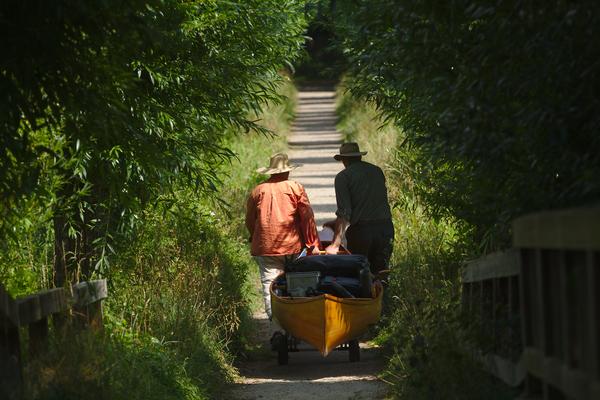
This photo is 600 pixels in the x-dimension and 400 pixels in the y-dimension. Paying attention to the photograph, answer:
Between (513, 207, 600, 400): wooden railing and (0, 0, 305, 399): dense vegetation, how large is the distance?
2562 millimetres

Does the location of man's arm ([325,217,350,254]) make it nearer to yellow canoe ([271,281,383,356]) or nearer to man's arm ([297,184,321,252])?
man's arm ([297,184,321,252])

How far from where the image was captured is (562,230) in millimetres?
4699

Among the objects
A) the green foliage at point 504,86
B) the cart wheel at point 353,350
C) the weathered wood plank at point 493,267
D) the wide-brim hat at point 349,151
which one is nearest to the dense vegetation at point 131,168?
the cart wheel at point 353,350

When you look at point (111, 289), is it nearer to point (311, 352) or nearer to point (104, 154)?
point (104, 154)

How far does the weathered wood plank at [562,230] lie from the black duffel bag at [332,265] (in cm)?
557

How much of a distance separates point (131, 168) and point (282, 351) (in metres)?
3.27

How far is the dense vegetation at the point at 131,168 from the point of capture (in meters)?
6.79

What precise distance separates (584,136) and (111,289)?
16.9ft

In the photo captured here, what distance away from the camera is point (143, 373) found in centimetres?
847

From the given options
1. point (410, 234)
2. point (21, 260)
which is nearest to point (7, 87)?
point (21, 260)

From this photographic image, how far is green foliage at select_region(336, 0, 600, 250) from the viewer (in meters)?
6.07

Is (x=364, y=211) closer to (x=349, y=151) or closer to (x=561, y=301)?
(x=349, y=151)

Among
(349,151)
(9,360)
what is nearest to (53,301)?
(9,360)

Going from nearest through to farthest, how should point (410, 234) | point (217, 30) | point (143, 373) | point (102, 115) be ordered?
point (102, 115) → point (143, 373) → point (217, 30) → point (410, 234)
